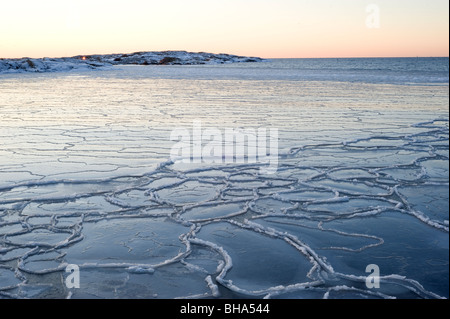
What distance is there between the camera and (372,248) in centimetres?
342

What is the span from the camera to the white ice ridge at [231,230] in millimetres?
2930

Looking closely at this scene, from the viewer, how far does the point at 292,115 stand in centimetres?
1112

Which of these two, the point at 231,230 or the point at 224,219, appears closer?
the point at 231,230

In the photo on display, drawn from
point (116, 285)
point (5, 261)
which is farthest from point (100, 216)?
point (116, 285)

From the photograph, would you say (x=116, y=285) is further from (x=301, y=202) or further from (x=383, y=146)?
(x=383, y=146)

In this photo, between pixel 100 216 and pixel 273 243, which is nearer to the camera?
pixel 273 243

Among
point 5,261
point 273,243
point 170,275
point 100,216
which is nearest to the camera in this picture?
point 170,275

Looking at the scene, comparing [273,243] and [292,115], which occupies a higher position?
[292,115]

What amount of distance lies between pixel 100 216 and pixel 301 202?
213 centimetres

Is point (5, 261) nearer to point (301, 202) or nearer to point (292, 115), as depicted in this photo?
point (301, 202)

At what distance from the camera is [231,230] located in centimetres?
386

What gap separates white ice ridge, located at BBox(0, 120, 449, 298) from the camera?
115 inches

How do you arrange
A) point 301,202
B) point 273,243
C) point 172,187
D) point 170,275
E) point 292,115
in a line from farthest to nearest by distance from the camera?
point 292,115, point 172,187, point 301,202, point 273,243, point 170,275

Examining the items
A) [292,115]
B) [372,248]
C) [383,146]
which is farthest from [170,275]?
[292,115]
